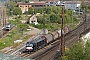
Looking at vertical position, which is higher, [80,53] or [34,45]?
[80,53]

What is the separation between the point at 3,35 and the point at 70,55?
51.7 ft

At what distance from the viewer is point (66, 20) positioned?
38469 millimetres

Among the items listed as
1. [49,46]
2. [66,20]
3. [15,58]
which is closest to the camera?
[15,58]

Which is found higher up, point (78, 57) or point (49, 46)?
point (78, 57)

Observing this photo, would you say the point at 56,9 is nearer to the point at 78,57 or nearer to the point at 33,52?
the point at 33,52

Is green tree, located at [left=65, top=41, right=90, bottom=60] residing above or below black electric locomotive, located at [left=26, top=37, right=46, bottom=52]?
above

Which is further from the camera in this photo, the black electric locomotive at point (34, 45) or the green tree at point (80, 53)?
the black electric locomotive at point (34, 45)

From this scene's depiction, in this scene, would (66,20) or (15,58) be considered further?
(66,20)

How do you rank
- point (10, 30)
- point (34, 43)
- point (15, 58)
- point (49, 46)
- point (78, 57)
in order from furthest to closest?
point (10, 30) < point (49, 46) < point (34, 43) < point (78, 57) < point (15, 58)

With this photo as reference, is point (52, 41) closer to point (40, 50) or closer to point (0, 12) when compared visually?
point (40, 50)

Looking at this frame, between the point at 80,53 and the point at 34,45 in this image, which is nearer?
the point at 80,53

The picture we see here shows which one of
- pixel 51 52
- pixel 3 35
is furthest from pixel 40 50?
pixel 3 35

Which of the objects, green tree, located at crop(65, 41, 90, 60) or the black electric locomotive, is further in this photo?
the black electric locomotive

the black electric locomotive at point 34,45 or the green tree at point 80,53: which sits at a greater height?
the green tree at point 80,53
